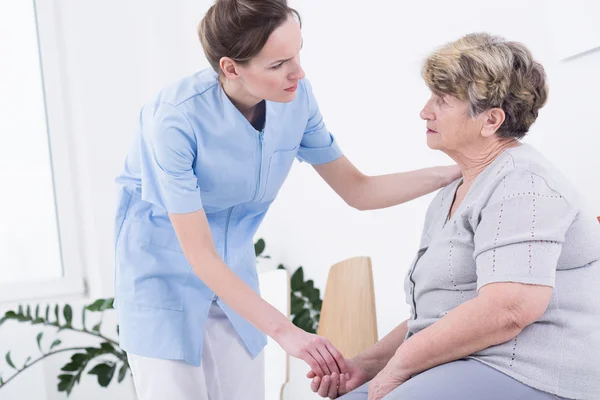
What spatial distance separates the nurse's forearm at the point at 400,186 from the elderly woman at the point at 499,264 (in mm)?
231

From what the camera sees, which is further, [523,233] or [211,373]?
[211,373]

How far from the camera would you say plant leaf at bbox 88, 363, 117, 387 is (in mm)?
2858

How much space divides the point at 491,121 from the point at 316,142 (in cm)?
51

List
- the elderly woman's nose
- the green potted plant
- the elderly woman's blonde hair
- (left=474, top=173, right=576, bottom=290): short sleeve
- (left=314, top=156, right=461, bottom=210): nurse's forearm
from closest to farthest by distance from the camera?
(left=474, top=173, right=576, bottom=290): short sleeve
the elderly woman's blonde hair
the elderly woman's nose
(left=314, top=156, right=461, bottom=210): nurse's forearm
the green potted plant

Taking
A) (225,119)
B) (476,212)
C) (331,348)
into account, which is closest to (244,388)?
(331,348)

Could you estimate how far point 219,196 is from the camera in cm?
157

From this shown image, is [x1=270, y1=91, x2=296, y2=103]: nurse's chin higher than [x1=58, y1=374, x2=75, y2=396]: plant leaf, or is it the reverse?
[x1=270, y1=91, x2=296, y2=103]: nurse's chin

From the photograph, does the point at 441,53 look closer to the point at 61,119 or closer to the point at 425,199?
the point at 425,199

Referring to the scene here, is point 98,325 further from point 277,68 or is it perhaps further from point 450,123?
point 450,123

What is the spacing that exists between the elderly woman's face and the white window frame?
2440 millimetres

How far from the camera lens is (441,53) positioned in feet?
4.44

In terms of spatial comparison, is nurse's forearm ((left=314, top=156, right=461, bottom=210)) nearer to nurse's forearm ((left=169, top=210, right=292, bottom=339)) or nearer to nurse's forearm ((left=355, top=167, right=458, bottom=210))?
nurse's forearm ((left=355, top=167, right=458, bottom=210))

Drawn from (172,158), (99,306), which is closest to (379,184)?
(172,158)

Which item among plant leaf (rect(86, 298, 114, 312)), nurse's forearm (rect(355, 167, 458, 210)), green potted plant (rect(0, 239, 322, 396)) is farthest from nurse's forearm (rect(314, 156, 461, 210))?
plant leaf (rect(86, 298, 114, 312))
